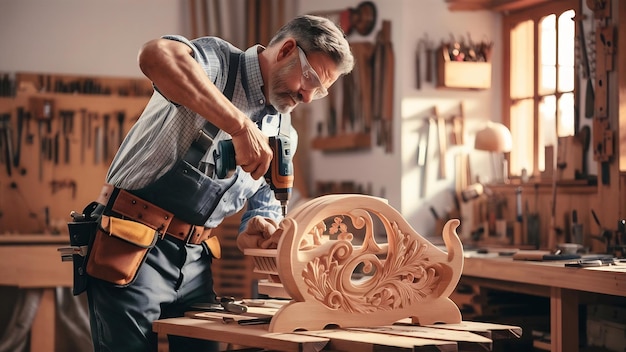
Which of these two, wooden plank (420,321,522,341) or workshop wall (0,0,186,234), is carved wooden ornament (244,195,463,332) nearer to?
wooden plank (420,321,522,341)

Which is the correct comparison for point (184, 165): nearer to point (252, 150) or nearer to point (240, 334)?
point (252, 150)

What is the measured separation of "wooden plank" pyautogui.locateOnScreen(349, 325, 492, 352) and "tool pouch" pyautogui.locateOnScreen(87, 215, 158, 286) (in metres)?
0.67

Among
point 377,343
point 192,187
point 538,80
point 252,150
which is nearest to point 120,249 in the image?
point 192,187

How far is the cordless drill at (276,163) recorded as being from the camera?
95.1 inches

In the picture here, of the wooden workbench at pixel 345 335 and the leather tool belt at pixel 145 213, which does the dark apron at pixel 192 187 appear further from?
the wooden workbench at pixel 345 335

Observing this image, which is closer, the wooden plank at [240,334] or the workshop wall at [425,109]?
the wooden plank at [240,334]

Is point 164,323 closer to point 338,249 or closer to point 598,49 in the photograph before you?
point 338,249

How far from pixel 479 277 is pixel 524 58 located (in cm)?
Result: 189

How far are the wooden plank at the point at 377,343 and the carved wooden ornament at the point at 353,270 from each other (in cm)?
9

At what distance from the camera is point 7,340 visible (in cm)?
588

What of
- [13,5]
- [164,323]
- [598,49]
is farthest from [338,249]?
[13,5]

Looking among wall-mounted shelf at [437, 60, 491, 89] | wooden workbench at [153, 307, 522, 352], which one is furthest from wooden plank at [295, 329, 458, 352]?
wall-mounted shelf at [437, 60, 491, 89]

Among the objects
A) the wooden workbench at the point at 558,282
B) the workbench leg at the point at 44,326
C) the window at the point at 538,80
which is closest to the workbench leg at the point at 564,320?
the wooden workbench at the point at 558,282

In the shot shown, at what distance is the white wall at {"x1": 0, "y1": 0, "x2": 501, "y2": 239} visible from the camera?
19.7 feet
